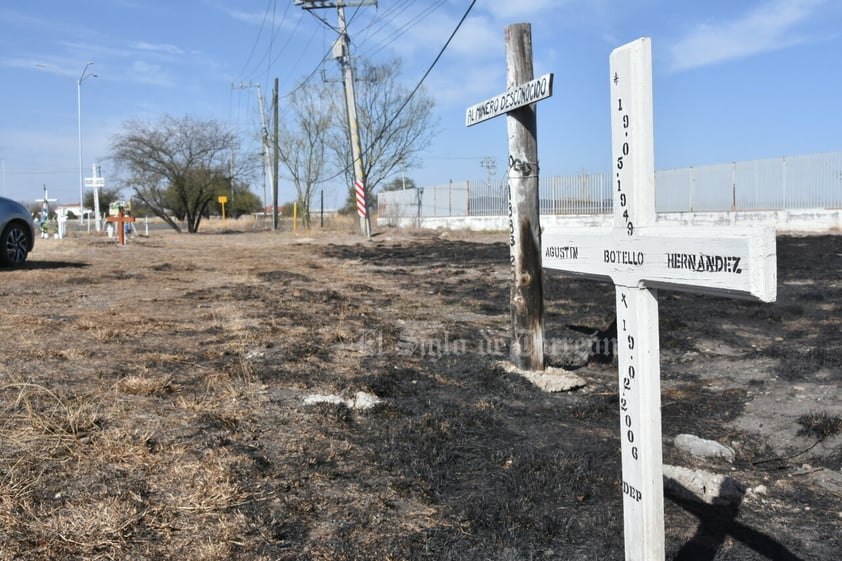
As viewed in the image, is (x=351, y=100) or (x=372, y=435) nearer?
(x=372, y=435)

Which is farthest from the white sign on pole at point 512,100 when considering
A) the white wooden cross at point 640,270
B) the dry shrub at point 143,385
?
the dry shrub at point 143,385

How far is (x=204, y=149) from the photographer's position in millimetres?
43594

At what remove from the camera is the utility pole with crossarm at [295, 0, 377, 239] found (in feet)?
103

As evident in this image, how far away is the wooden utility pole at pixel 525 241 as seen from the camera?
670 cm

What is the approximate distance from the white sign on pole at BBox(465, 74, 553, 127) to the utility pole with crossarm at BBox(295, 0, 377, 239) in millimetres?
23989

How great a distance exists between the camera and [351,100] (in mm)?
31766

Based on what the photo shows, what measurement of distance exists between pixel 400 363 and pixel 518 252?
1.45 meters

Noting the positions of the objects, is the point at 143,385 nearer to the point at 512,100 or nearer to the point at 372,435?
the point at 372,435

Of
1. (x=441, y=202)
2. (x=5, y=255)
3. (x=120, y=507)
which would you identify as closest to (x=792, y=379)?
(x=120, y=507)

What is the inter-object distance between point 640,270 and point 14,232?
1255 cm

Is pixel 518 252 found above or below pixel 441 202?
below

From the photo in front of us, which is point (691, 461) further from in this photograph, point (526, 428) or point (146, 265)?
point (146, 265)

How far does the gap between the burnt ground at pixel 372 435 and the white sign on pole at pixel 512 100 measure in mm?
2244

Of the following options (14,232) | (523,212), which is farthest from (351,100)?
(523,212)
